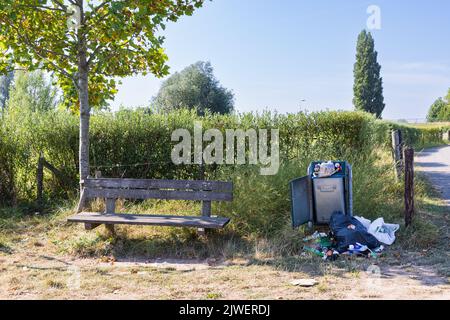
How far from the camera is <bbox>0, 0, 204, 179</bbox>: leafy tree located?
7336mm

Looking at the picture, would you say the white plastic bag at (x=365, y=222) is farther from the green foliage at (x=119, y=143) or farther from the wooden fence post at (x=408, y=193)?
the green foliage at (x=119, y=143)

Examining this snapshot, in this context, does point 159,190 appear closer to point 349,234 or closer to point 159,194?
point 159,194

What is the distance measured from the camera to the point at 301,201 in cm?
638

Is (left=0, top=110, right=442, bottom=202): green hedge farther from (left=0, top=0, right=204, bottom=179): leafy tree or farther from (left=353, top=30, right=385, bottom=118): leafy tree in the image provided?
(left=353, top=30, right=385, bottom=118): leafy tree

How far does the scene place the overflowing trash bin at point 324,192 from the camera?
21.1 feet

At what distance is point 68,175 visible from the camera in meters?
9.73

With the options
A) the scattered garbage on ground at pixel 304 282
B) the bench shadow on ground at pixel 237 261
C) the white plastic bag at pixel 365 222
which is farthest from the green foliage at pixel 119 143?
the scattered garbage on ground at pixel 304 282

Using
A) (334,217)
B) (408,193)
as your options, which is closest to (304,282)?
(334,217)

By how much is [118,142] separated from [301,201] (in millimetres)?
4888

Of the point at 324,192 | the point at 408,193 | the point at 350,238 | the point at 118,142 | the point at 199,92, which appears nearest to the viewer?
the point at 350,238

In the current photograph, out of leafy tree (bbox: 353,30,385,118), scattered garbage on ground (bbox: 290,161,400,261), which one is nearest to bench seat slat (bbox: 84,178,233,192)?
scattered garbage on ground (bbox: 290,161,400,261)

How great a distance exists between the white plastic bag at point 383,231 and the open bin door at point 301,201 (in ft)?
3.00
